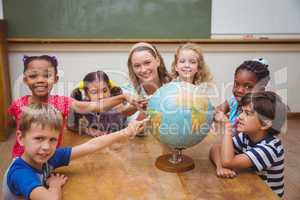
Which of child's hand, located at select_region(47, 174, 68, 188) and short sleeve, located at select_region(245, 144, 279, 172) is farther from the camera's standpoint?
short sleeve, located at select_region(245, 144, 279, 172)

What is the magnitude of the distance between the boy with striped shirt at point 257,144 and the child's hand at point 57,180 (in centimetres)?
71

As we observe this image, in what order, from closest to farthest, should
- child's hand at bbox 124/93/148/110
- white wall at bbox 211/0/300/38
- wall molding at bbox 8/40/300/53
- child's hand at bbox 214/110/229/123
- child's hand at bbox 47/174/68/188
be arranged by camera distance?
child's hand at bbox 47/174/68/188 → child's hand at bbox 214/110/229/123 → child's hand at bbox 124/93/148/110 → wall molding at bbox 8/40/300/53 → white wall at bbox 211/0/300/38

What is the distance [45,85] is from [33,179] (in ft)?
2.55

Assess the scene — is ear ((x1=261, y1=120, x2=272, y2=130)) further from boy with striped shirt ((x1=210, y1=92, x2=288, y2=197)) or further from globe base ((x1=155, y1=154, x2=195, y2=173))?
globe base ((x1=155, y1=154, x2=195, y2=173))

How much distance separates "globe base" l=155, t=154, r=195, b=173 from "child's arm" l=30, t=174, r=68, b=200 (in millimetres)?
468

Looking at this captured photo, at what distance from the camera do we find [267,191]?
60.8 inches

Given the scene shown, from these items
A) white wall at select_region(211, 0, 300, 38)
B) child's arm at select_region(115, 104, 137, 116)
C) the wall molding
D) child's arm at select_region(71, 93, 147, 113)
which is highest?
white wall at select_region(211, 0, 300, 38)

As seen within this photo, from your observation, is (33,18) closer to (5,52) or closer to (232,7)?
(5,52)

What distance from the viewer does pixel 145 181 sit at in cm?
163

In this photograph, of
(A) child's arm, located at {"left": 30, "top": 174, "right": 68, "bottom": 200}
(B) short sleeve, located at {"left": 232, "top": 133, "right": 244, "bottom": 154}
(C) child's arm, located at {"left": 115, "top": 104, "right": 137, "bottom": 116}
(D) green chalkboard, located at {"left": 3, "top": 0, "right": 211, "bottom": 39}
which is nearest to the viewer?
(A) child's arm, located at {"left": 30, "top": 174, "right": 68, "bottom": 200}

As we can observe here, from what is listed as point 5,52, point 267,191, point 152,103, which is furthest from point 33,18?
point 267,191

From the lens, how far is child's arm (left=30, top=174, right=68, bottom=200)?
144 centimetres

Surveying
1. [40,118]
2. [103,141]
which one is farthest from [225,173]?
[40,118]

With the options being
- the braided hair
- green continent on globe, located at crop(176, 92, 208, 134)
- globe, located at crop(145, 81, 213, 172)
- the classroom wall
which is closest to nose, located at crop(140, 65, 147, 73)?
the braided hair
